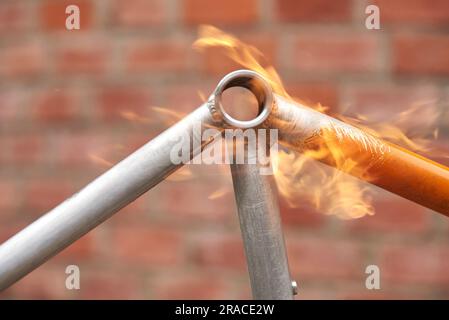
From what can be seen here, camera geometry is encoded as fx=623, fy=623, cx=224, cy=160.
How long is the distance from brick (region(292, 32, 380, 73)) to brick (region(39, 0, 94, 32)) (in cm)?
27

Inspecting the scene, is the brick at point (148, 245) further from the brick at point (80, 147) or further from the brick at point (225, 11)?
the brick at point (225, 11)

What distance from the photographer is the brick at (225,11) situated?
75 cm

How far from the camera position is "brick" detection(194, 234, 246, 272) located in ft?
2.58

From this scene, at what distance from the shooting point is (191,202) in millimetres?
785

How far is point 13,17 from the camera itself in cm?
84

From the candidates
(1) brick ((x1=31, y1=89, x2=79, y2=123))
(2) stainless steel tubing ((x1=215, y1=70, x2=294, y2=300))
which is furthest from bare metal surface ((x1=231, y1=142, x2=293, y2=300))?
(1) brick ((x1=31, y1=89, x2=79, y2=123))

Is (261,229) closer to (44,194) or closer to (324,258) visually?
(324,258)

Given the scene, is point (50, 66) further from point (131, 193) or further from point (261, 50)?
point (131, 193)

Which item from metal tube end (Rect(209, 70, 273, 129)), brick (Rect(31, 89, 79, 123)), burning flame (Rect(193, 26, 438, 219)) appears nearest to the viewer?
metal tube end (Rect(209, 70, 273, 129))

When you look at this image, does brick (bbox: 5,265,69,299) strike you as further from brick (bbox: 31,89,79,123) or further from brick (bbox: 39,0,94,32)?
brick (bbox: 39,0,94,32)

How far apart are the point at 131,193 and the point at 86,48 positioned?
52cm

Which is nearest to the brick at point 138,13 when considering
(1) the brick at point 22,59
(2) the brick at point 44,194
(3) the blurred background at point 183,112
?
(3) the blurred background at point 183,112

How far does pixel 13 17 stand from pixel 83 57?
0.13 metres

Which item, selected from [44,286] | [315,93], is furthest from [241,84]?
[44,286]
